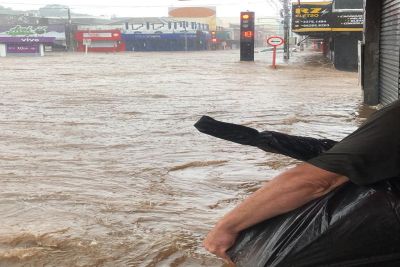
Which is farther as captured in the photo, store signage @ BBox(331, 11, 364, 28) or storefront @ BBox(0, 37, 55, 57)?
storefront @ BBox(0, 37, 55, 57)

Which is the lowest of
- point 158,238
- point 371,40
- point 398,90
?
point 158,238

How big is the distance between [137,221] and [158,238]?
13.6 inches

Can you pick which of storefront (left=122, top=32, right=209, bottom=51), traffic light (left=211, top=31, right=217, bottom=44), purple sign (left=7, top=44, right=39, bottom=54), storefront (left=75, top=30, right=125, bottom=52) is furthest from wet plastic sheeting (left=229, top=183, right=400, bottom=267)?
traffic light (left=211, top=31, right=217, bottom=44)

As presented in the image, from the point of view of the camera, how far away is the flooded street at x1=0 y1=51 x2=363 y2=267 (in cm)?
336

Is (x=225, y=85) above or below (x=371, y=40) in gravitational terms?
below

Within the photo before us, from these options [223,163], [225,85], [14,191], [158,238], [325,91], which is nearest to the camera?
[158,238]

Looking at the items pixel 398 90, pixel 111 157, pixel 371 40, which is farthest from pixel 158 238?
pixel 371 40

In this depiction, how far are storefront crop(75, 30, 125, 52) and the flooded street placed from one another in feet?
171

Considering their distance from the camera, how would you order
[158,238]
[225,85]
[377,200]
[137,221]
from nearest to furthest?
1. [377,200]
2. [158,238]
3. [137,221]
4. [225,85]

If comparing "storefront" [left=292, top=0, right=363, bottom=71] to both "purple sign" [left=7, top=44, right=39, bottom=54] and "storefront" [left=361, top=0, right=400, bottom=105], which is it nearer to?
"storefront" [left=361, top=0, right=400, bottom=105]

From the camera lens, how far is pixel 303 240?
5.03ft

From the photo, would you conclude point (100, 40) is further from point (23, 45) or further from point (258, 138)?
point (258, 138)

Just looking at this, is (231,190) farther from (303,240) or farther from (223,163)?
(303,240)

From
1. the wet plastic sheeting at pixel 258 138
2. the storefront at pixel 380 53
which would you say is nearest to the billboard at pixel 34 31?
the storefront at pixel 380 53
